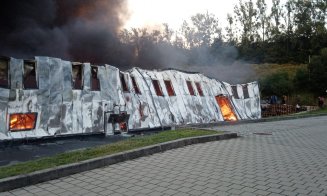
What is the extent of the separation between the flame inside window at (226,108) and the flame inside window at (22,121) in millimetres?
11663

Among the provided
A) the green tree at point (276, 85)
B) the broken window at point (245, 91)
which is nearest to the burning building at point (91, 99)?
the broken window at point (245, 91)

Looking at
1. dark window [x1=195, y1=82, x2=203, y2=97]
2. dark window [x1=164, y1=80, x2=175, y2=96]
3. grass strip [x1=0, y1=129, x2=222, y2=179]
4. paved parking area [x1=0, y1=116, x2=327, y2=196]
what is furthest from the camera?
dark window [x1=195, y1=82, x2=203, y2=97]

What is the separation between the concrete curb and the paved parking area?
124mm

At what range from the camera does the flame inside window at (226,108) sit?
65.5ft

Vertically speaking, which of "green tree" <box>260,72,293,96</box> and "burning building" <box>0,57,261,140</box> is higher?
"green tree" <box>260,72,293,96</box>

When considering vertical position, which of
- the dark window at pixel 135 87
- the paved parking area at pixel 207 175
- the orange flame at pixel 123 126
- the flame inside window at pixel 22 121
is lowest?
the paved parking area at pixel 207 175

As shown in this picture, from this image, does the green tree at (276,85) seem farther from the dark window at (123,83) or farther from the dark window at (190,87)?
the dark window at (123,83)

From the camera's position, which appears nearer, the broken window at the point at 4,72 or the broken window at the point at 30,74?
the broken window at the point at 4,72

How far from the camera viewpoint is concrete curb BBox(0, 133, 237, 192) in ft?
17.1

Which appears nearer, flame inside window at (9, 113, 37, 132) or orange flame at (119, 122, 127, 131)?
flame inside window at (9, 113, 37, 132)

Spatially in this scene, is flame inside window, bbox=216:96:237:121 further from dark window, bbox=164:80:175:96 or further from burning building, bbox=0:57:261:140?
dark window, bbox=164:80:175:96

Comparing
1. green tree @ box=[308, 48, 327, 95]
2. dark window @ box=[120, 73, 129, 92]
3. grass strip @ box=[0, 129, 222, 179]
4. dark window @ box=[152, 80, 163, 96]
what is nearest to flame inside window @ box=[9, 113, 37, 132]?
grass strip @ box=[0, 129, 222, 179]

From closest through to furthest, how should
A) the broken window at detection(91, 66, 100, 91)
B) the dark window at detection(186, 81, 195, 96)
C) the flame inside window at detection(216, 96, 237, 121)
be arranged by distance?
the broken window at detection(91, 66, 100, 91) → the dark window at detection(186, 81, 195, 96) → the flame inside window at detection(216, 96, 237, 121)

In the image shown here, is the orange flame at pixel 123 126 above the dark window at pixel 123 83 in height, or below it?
below
